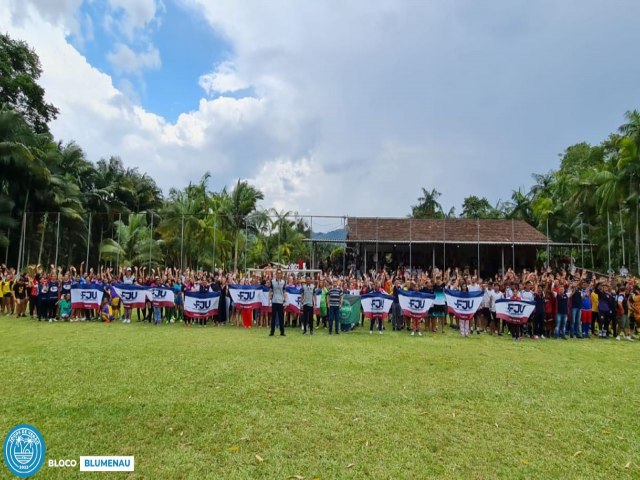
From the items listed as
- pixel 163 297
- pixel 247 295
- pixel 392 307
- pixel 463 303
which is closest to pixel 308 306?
pixel 247 295

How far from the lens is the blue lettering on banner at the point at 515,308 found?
42.2 feet

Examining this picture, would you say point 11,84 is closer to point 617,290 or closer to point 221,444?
point 221,444

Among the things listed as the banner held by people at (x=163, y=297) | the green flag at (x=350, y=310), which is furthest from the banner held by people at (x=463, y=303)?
the banner held by people at (x=163, y=297)

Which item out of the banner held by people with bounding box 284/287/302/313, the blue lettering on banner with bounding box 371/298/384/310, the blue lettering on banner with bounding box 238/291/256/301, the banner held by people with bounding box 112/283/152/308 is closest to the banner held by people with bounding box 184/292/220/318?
the blue lettering on banner with bounding box 238/291/256/301

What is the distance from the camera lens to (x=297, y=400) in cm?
592

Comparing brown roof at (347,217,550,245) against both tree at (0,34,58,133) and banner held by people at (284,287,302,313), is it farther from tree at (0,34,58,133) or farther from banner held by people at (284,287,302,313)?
tree at (0,34,58,133)

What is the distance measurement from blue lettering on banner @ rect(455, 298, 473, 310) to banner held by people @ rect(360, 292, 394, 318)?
6.76 feet

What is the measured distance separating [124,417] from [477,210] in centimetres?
5059

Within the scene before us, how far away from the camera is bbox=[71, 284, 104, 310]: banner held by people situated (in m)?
15.1

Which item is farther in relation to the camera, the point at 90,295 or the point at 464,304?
the point at 90,295

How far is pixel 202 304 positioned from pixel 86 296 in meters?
4.21

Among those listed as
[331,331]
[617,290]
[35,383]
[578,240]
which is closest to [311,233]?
[331,331]

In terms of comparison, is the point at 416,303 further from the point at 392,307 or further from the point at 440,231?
the point at 440,231

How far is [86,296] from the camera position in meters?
15.1
